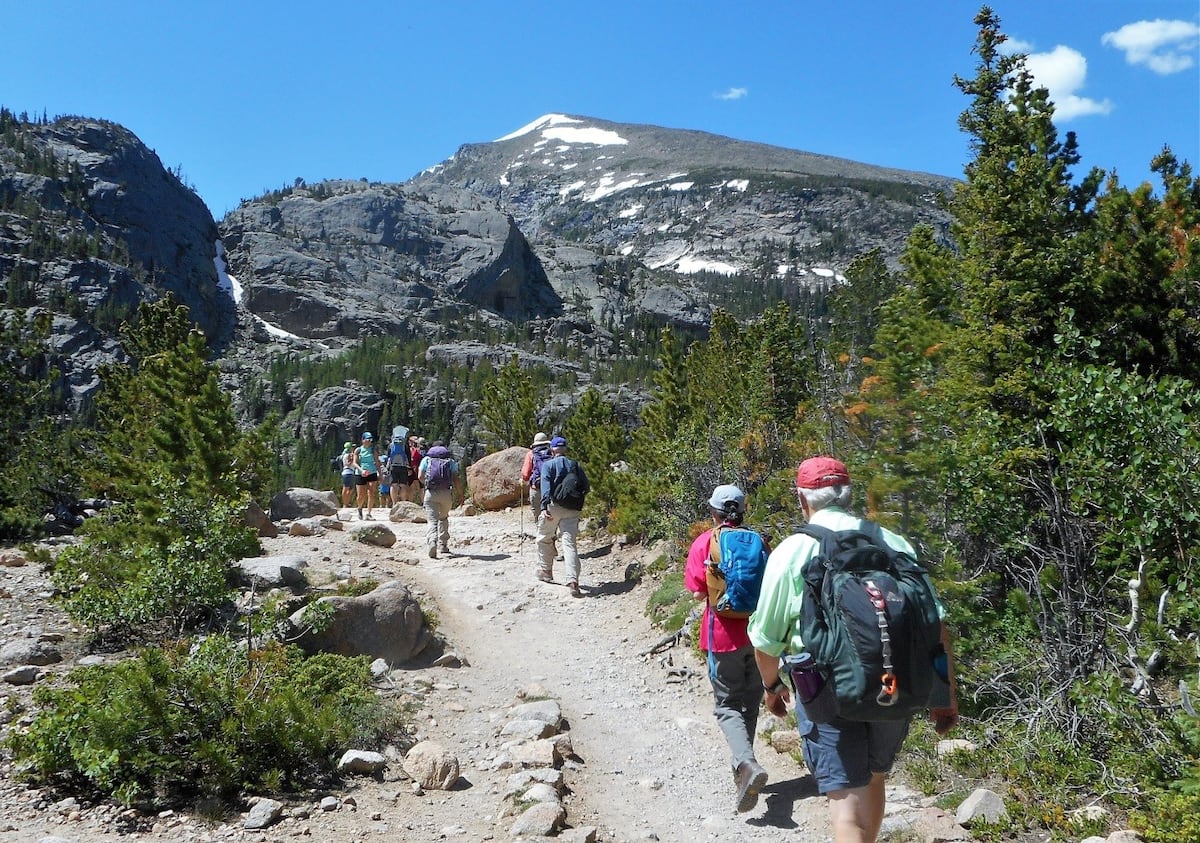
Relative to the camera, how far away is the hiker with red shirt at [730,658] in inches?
203

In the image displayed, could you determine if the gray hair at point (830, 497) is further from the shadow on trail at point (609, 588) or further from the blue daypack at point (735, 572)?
the shadow on trail at point (609, 588)

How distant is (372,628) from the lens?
7898mm

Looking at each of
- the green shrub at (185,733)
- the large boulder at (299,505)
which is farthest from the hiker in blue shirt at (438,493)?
the green shrub at (185,733)

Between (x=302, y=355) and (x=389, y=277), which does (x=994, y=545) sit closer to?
(x=302, y=355)

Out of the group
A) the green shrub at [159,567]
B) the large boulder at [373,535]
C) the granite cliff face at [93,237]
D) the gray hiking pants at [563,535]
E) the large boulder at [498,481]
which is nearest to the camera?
the green shrub at [159,567]

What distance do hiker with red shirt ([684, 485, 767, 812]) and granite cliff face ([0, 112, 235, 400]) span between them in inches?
4087

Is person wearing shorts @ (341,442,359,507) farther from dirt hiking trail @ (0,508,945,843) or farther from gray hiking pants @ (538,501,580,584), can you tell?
gray hiking pants @ (538,501,580,584)

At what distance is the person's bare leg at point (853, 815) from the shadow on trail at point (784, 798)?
1.59 meters

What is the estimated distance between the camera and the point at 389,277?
14200 cm

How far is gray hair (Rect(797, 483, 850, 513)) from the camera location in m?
3.56

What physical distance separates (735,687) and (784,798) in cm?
78

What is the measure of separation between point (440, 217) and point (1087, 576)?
161235 mm

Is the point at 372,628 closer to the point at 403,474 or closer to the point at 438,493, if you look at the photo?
the point at 438,493

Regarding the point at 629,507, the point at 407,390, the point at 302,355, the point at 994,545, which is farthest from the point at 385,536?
the point at 302,355
